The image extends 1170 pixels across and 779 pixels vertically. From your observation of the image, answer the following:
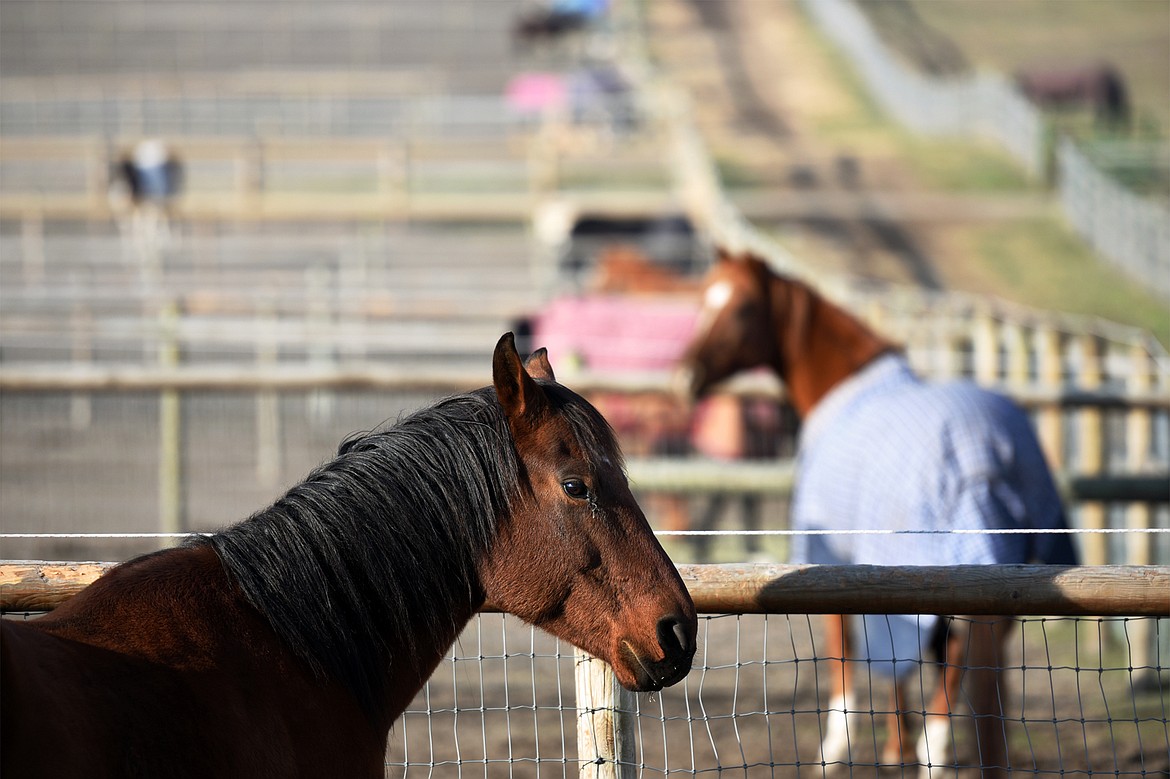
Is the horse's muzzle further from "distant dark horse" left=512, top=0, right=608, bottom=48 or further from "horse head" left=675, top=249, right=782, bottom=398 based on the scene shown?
"distant dark horse" left=512, top=0, right=608, bottom=48

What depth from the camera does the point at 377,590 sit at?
2.21 meters

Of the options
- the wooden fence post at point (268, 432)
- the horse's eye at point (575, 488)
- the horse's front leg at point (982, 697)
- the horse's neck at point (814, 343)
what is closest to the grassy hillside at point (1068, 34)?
the wooden fence post at point (268, 432)

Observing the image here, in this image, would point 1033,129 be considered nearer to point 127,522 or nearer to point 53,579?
point 127,522

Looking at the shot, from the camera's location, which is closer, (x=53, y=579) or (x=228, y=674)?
(x=228, y=674)

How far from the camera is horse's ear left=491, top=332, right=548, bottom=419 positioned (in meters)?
2.19

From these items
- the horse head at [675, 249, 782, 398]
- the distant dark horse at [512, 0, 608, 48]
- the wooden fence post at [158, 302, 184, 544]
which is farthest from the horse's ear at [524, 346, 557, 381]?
the distant dark horse at [512, 0, 608, 48]

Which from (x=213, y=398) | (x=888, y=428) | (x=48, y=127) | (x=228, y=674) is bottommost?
(x=228, y=674)

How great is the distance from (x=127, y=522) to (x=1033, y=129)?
21.0 metres

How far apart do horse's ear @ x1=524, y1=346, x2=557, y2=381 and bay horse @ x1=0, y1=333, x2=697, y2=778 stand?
0.06 ft

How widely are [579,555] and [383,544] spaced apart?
0.37 m

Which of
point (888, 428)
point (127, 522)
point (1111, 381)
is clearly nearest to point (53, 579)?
point (888, 428)

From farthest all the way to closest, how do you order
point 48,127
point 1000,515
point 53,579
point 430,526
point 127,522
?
1. point 48,127
2. point 127,522
3. point 1000,515
4. point 53,579
5. point 430,526

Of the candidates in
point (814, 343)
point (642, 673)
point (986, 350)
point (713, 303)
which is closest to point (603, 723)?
point (642, 673)

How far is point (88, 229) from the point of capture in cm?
2245
